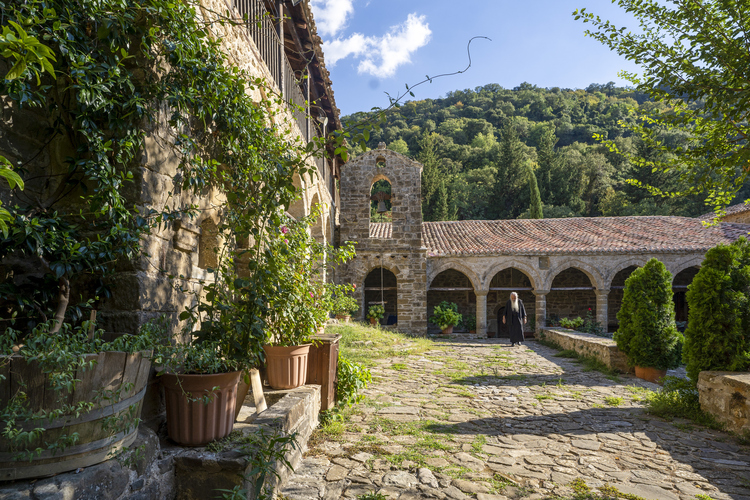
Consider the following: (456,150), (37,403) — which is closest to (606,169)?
(456,150)

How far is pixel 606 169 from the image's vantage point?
3102cm

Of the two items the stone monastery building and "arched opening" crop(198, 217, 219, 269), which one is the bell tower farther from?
"arched opening" crop(198, 217, 219, 269)

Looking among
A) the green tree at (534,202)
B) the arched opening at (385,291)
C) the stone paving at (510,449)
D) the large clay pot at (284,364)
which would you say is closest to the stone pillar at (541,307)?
the arched opening at (385,291)

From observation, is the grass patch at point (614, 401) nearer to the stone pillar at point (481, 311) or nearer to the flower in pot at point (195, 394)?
the flower in pot at point (195, 394)

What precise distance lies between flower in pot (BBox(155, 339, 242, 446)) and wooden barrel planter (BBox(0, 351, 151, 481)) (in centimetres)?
45

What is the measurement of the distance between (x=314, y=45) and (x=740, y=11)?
22.3 feet

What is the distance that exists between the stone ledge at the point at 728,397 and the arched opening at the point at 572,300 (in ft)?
45.7

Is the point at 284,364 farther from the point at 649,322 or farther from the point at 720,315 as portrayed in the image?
the point at 649,322

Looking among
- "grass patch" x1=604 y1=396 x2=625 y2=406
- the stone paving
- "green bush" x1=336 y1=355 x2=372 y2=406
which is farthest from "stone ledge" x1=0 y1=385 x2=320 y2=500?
"grass patch" x1=604 y1=396 x2=625 y2=406

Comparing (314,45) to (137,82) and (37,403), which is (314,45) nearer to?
(137,82)

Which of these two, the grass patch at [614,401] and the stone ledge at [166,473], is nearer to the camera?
the stone ledge at [166,473]

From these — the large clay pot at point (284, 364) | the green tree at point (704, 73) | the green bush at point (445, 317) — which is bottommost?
the green bush at point (445, 317)

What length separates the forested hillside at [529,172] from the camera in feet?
91.2

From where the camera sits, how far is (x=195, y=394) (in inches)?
90.5
